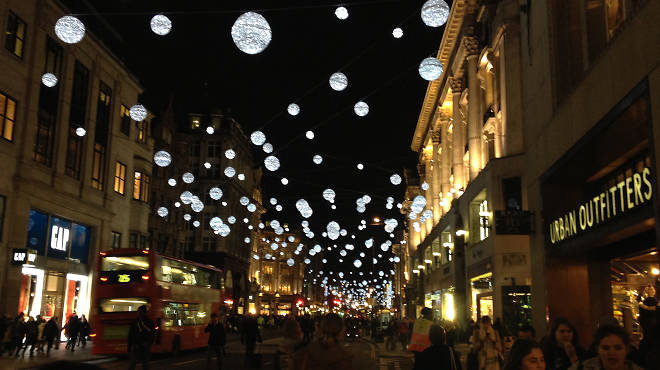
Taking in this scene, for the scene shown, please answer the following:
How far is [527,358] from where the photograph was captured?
4727mm

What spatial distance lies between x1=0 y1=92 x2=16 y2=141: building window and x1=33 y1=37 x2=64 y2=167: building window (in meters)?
2.18

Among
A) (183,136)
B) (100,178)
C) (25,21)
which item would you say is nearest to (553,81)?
(25,21)

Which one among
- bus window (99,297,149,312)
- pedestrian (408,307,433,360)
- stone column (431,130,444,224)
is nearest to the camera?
pedestrian (408,307,433,360)

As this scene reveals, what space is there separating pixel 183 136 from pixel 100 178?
91.5 ft

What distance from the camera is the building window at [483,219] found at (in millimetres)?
28812

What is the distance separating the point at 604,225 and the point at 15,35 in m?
24.1

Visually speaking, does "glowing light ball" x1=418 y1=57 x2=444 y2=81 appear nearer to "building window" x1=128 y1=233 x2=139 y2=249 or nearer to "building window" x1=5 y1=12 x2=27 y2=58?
"building window" x1=5 y1=12 x2=27 y2=58

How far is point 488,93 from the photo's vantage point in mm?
31812

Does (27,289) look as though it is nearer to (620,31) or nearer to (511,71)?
(511,71)

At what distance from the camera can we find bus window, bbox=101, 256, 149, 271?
2269cm

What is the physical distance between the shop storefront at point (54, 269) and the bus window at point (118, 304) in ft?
16.1

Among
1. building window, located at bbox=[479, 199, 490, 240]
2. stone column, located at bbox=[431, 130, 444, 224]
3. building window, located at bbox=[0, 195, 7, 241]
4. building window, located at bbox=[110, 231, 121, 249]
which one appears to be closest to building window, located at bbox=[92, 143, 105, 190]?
building window, located at bbox=[110, 231, 121, 249]

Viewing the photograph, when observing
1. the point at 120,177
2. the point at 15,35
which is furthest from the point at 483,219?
the point at 15,35

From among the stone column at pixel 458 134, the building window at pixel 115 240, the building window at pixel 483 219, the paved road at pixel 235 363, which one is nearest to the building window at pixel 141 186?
the building window at pixel 115 240
